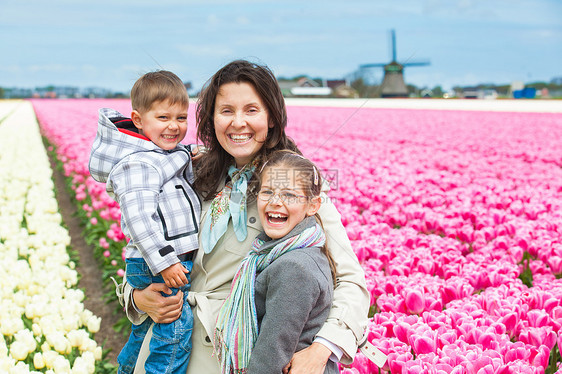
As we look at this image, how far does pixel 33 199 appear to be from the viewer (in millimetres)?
5918

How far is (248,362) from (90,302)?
3.59 meters

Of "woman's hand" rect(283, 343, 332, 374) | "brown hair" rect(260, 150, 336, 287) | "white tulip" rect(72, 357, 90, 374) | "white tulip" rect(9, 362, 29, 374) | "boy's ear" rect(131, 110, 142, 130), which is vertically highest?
"boy's ear" rect(131, 110, 142, 130)

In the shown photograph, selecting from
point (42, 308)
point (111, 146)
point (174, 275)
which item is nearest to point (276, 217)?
point (174, 275)

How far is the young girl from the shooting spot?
5.37 feet

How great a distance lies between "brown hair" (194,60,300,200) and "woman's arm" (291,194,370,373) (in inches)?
13.4

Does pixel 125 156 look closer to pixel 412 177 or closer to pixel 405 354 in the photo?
pixel 405 354

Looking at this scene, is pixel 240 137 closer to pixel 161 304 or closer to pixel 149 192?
pixel 149 192

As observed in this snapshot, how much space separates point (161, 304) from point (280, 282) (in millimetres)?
635

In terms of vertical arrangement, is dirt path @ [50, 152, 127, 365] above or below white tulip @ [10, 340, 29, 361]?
below

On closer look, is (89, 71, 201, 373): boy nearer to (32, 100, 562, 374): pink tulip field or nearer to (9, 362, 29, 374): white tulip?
(9, 362, 29, 374): white tulip

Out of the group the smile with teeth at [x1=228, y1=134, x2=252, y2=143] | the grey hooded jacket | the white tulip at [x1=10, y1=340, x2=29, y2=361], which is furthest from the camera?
the white tulip at [x1=10, y1=340, x2=29, y2=361]

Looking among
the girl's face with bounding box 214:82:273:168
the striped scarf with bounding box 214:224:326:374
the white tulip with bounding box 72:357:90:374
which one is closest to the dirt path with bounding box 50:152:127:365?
the white tulip with bounding box 72:357:90:374

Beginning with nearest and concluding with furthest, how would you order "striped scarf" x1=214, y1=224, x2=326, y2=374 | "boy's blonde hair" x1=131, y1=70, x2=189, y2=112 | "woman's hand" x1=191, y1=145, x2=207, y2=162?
1. "striped scarf" x1=214, y1=224, x2=326, y2=374
2. "boy's blonde hair" x1=131, y1=70, x2=189, y2=112
3. "woman's hand" x1=191, y1=145, x2=207, y2=162

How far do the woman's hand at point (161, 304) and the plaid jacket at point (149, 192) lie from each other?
0.43 ft
